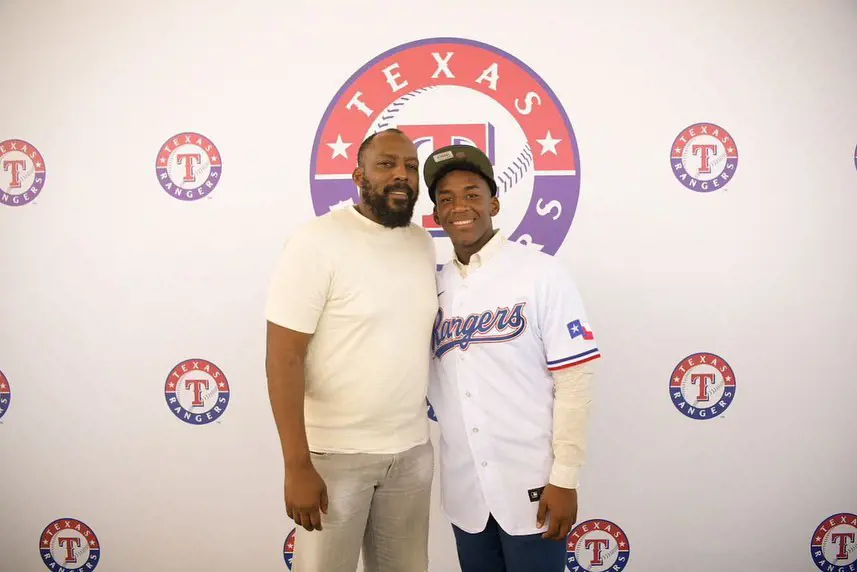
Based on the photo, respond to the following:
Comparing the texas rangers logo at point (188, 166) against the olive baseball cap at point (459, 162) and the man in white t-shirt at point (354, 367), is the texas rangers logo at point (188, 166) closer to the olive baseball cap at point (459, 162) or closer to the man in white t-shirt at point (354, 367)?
the man in white t-shirt at point (354, 367)

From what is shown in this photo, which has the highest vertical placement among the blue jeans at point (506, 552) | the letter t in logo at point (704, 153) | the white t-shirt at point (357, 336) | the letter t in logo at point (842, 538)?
the letter t in logo at point (704, 153)

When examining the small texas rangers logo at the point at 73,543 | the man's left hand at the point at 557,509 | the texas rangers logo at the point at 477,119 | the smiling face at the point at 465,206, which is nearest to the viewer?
the man's left hand at the point at 557,509

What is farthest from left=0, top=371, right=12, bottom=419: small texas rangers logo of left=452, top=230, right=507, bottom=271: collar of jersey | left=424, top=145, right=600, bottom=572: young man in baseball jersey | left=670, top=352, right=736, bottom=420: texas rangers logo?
left=670, top=352, right=736, bottom=420: texas rangers logo

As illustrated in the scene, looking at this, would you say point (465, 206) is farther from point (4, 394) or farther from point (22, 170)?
point (4, 394)

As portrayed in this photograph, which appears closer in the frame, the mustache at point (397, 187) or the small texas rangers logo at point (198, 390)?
the mustache at point (397, 187)

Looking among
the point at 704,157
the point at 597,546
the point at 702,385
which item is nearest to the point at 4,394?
the point at 597,546

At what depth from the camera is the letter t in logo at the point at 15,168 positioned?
1948 mm

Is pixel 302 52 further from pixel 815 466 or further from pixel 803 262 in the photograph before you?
pixel 815 466

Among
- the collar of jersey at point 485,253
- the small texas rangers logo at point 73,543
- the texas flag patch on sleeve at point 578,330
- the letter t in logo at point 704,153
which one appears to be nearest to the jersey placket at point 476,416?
the collar of jersey at point 485,253

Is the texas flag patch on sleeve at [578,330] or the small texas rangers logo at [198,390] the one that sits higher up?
the texas flag patch on sleeve at [578,330]

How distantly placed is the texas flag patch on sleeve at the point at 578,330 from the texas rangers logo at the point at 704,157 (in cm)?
98

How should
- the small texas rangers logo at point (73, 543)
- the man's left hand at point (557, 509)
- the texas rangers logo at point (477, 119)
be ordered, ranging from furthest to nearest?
the small texas rangers logo at point (73, 543) → the texas rangers logo at point (477, 119) → the man's left hand at point (557, 509)

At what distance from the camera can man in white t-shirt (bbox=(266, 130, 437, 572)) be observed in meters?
1.25

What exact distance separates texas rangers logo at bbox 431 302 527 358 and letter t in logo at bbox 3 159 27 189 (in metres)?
1.87
